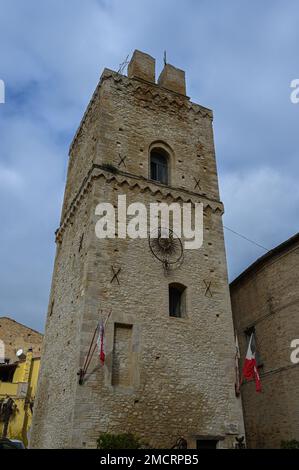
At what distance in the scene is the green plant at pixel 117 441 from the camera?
9.41 meters

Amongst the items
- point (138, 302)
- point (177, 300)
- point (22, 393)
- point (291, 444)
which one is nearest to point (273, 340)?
point (291, 444)

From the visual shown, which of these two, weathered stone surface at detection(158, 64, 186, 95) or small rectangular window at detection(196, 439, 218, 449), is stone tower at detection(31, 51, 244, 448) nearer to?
small rectangular window at detection(196, 439, 218, 449)

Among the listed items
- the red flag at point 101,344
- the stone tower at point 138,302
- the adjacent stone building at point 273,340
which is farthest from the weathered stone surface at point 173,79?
the red flag at point 101,344

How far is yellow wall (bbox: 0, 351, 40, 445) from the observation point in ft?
73.6

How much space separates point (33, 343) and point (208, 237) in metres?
21.1

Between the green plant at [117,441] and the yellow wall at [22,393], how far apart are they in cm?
1435

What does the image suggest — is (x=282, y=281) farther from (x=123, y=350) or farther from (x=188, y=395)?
(x=123, y=350)

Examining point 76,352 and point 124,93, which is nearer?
point 76,352

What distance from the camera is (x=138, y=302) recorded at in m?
11.8

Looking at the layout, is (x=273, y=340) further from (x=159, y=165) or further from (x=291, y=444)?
(x=159, y=165)
